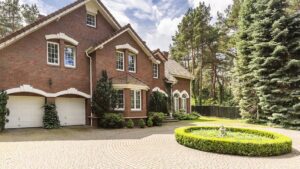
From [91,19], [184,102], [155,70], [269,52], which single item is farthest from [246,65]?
[91,19]

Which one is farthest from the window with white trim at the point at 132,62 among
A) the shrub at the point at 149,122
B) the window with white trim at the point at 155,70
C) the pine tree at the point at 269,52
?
the pine tree at the point at 269,52

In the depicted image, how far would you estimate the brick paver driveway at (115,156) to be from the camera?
866 centimetres

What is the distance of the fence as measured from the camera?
3401 centimetres

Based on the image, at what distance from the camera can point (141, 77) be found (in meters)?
23.3

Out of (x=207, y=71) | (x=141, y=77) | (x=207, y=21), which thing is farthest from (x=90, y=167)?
(x=207, y=71)

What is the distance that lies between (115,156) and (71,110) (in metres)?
10.7

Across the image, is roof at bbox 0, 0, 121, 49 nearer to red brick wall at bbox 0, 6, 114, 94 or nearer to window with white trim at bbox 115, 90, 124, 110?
red brick wall at bbox 0, 6, 114, 94

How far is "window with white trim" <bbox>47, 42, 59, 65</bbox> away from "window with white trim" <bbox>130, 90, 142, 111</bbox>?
6.17 m

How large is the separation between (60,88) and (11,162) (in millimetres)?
9997

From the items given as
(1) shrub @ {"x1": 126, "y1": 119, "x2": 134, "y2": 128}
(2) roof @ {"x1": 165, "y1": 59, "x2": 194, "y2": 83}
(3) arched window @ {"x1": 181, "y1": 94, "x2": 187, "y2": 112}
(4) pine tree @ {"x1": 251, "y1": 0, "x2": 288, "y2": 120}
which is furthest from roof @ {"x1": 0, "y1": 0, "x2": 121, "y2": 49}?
(3) arched window @ {"x1": 181, "y1": 94, "x2": 187, "y2": 112}

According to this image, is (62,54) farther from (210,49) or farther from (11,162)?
(210,49)

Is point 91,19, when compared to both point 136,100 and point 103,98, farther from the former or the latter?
point 136,100

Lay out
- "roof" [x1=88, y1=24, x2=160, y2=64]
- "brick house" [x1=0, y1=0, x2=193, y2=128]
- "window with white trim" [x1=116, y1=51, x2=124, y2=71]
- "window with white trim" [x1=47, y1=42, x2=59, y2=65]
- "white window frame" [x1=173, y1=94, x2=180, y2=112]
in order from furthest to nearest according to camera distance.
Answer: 1. "white window frame" [x1=173, y1=94, x2=180, y2=112]
2. "window with white trim" [x1=116, y1=51, x2=124, y2=71]
3. "roof" [x1=88, y1=24, x2=160, y2=64]
4. "window with white trim" [x1=47, y1=42, x2=59, y2=65]
5. "brick house" [x1=0, y1=0, x2=193, y2=128]

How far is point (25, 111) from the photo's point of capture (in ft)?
56.2
